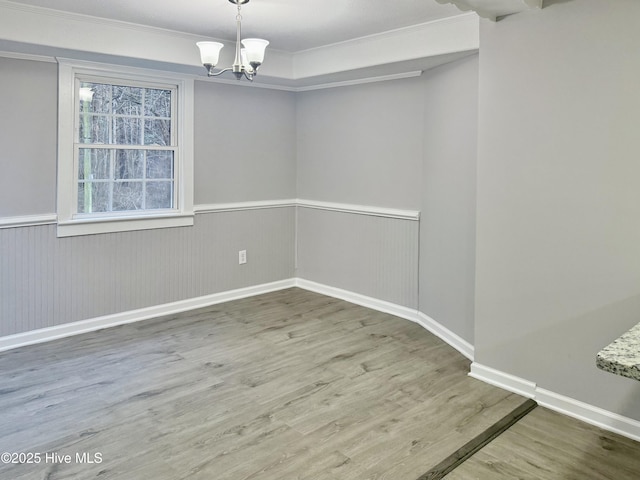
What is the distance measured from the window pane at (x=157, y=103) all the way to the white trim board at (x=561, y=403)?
129 inches

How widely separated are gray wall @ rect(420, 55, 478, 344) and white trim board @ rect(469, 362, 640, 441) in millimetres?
421

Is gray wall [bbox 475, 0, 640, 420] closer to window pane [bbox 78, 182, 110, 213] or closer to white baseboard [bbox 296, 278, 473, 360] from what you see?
white baseboard [bbox 296, 278, 473, 360]

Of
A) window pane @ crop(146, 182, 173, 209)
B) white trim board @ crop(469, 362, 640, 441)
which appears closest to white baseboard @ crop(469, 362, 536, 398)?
white trim board @ crop(469, 362, 640, 441)

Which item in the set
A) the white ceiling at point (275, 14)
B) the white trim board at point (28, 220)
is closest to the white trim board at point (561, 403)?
the white ceiling at point (275, 14)

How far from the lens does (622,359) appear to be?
1.28 meters

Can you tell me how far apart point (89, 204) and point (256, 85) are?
194cm

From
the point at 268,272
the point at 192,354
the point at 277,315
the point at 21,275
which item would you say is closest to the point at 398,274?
the point at 277,315

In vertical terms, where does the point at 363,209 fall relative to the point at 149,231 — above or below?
above

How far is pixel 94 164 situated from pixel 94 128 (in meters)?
0.29

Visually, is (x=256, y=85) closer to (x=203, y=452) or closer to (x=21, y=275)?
(x=21, y=275)

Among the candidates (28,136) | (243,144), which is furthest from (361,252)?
(28,136)

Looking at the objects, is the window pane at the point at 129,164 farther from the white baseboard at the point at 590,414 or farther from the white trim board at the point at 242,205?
the white baseboard at the point at 590,414

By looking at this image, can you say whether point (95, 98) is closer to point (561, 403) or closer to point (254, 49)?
point (254, 49)

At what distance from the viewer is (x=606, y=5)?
243 cm
